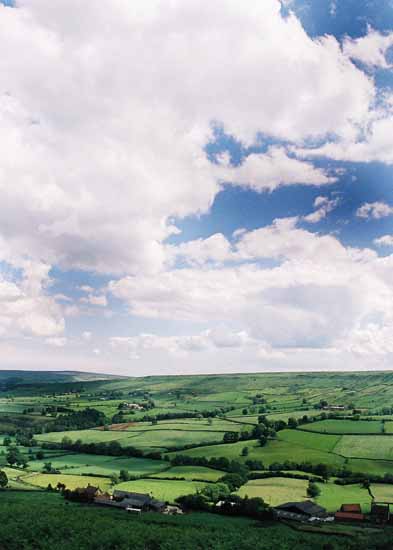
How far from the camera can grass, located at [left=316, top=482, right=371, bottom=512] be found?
76.2m

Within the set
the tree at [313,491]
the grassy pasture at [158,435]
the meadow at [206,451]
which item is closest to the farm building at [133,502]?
the meadow at [206,451]

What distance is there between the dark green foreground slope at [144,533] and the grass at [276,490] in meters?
11.7

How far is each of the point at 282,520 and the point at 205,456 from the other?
47.9 meters

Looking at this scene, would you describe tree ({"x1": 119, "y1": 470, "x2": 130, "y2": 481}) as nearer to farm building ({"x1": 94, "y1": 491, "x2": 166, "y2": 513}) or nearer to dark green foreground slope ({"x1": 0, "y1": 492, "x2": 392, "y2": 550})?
farm building ({"x1": 94, "y1": 491, "x2": 166, "y2": 513})

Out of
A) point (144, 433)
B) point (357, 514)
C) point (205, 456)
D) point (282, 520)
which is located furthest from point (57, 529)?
point (144, 433)

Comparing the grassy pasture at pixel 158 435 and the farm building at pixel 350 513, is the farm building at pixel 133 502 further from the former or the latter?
the grassy pasture at pixel 158 435

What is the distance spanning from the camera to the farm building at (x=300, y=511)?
7219 centimetres

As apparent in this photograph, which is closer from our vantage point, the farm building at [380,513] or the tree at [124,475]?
the farm building at [380,513]

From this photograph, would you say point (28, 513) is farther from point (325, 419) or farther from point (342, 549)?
point (325, 419)

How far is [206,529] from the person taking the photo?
63.9 meters

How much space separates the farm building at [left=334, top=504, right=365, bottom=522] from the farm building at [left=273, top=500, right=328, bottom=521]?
239cm

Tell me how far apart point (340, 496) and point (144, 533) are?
126 ft

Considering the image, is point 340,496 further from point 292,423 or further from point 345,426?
point 292,423

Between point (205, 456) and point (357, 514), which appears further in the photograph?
point (205, 456)
